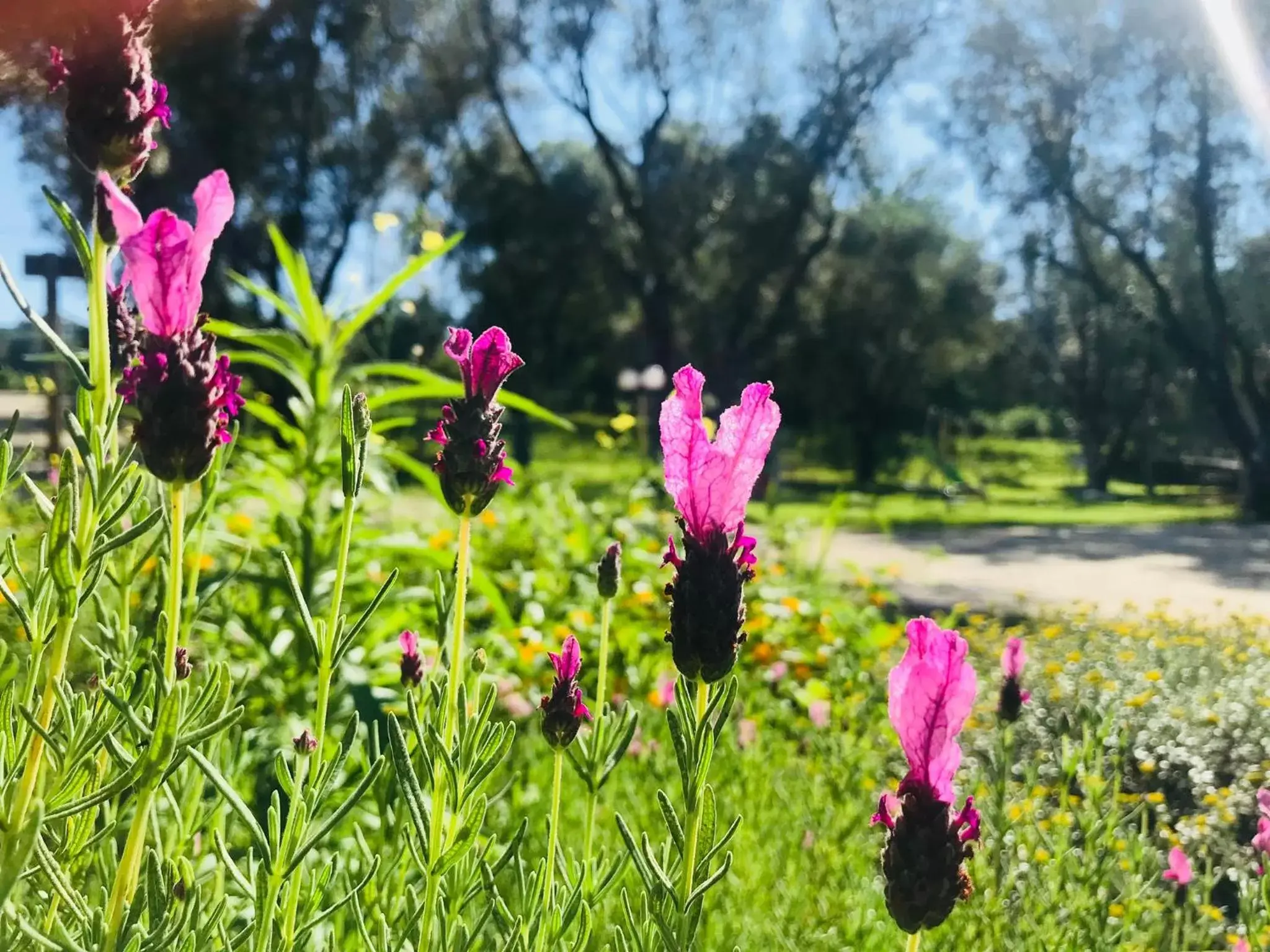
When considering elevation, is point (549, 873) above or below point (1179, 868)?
→ above

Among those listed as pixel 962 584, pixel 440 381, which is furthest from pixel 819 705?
pixel 962 584

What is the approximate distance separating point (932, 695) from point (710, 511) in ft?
0.58

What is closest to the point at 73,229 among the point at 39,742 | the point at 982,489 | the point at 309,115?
the point at 39,742

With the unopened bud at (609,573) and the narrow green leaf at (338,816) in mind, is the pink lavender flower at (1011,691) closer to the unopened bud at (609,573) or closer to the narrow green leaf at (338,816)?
the unopened bud at (609,573)

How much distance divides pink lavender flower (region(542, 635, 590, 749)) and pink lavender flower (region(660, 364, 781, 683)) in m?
0.20

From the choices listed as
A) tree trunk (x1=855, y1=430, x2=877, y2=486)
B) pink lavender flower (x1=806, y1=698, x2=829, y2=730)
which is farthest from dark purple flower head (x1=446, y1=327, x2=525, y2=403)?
tree trunk (x1=855, y1=430, x2=877, y2=486)

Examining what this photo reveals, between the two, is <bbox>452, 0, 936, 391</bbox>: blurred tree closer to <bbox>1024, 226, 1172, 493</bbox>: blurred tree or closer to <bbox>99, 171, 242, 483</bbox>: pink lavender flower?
<bbox>1024, 226, 1172, 493</bbox>: blurred tree

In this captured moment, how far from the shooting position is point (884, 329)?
1827 centimetres

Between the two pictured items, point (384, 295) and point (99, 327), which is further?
point (384, 295)

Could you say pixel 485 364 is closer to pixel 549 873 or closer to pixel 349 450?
pixel 349 450

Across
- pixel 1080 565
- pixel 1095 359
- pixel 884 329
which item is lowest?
pixel 1080 565

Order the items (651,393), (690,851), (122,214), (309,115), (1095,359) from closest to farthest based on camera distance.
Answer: (122,214) → (690,851) → (309,115) → (651,393) → (1095,359)

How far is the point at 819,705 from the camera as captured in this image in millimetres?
2260

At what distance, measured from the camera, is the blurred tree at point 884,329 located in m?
17.5
